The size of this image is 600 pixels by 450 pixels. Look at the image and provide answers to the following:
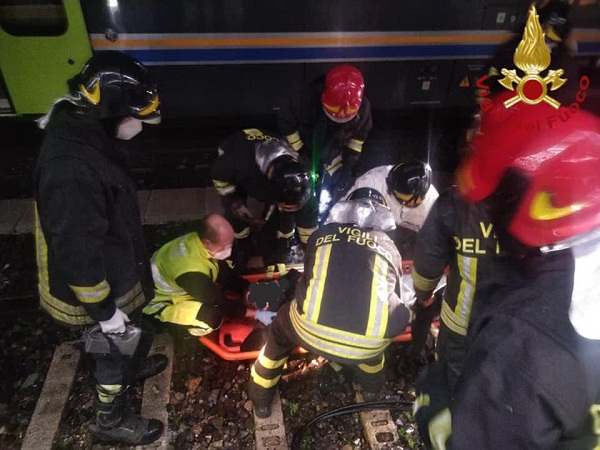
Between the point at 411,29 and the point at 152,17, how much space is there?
295 centimetres

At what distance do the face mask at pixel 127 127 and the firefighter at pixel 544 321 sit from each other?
71.7 inches

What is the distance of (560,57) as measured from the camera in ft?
11.9

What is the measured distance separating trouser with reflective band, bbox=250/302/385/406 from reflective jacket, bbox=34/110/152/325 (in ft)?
2.86

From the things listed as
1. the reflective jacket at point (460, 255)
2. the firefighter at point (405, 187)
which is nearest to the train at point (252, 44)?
the firefighter at point (405, 187)

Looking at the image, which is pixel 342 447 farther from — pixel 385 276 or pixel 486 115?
pixel 486 115

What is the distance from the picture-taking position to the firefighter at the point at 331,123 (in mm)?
4066

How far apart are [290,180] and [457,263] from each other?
1583 mm

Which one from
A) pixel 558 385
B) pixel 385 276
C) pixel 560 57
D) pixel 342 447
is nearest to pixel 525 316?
pixel 558 385

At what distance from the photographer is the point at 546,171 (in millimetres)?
1224

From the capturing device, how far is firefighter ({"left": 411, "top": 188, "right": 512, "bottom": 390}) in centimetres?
202

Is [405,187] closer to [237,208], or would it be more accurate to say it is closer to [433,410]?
[237,208]

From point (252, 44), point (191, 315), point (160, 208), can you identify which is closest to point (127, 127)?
point (191, 315)

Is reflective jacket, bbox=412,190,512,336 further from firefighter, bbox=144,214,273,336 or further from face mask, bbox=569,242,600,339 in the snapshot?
firefighter, bbox=144,214,273,336

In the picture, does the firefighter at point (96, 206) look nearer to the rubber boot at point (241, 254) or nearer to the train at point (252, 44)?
the rubber boot at point (241, 254)
